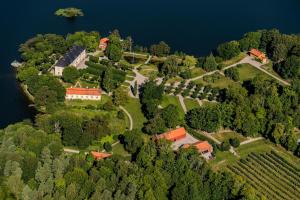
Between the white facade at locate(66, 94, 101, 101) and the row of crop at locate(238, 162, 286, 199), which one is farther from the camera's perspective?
the white facade at locate(66, 94, 101, 101)

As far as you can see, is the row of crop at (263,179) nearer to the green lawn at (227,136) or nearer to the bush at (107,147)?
the green lawn at (227,136)

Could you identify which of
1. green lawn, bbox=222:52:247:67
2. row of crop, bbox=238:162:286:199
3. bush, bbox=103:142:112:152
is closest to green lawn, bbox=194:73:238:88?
green lawn, bbox=222:52:247:67

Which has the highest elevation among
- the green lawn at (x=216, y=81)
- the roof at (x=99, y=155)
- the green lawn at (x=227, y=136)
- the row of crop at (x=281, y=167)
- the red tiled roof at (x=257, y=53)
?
the red tiled roof at (x=257, y=53)

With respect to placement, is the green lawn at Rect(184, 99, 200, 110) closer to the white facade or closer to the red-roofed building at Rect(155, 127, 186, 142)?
the red-roofed building at Rect(155, 127, 186, 142)

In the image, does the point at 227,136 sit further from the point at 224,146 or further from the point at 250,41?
the point at 250,41

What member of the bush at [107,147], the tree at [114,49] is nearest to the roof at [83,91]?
the tree at [114,49]

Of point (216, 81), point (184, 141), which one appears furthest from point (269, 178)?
point (216, 81)

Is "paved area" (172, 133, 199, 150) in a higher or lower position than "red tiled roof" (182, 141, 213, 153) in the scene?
lower
